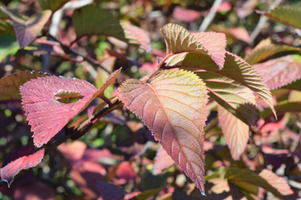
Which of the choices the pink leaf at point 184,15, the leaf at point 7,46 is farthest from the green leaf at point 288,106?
the pink leaf at point 184,15

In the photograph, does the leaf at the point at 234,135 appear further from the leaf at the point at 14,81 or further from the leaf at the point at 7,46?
the leaf at the point at 7,46

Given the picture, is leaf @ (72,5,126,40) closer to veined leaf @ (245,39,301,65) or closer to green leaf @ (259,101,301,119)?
veined leaf @ (245,39,301,65)

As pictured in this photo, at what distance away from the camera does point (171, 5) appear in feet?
9.20

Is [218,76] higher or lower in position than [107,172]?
higher

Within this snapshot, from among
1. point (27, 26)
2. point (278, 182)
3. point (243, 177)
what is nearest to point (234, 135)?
point (243, 177)

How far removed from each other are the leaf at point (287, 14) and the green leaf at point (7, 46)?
817 mm

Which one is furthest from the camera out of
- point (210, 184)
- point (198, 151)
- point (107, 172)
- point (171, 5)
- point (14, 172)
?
point (171, 5)

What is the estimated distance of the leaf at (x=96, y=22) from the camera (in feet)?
3.26

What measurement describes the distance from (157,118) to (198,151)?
0.10 m

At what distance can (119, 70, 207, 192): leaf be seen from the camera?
483 mm

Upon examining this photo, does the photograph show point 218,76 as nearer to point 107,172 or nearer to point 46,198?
point 46,198

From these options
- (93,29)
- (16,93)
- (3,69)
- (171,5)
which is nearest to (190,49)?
(16,93)

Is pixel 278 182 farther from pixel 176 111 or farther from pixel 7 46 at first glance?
pixel 7 46

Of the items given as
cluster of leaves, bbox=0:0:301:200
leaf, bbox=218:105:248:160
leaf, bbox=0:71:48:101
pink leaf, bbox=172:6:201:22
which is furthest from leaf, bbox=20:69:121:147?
pink leaf, bbox=172:6:201:22
